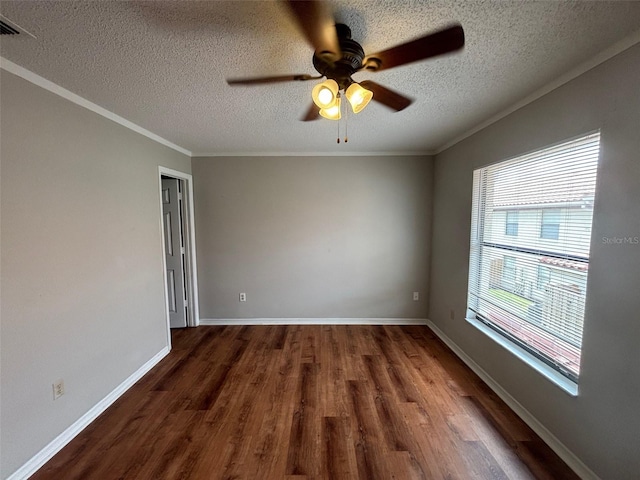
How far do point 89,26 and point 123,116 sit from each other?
1232 mm

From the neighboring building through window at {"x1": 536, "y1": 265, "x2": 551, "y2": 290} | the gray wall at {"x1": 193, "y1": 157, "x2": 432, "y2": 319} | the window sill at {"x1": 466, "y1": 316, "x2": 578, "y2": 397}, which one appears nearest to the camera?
the window sill at {"x1": 466, "y1": 316, "x2": 578, "y2": 397}

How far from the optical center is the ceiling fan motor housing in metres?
1.12

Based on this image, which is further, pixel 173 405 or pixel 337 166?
pixel 337 166

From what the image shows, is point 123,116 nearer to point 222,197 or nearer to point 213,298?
point 222,197

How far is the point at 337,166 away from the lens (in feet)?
11.5

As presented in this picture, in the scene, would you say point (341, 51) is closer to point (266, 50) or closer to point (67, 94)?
point (266, 50)

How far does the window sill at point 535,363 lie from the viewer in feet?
5.28

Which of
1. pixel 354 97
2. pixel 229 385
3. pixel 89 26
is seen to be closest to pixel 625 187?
pixel 354 97

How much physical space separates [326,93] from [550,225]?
177 cm

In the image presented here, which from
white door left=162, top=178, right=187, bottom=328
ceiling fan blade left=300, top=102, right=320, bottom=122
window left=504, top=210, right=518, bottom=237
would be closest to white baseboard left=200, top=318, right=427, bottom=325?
white door left=162, top=178, right=187, bottom=328

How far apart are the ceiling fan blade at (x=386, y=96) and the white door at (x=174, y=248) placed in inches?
116

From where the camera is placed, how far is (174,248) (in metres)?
3.43

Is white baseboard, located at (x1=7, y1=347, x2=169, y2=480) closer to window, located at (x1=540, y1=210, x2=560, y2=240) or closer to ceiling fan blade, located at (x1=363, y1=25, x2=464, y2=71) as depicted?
ceiling fan blade, located at (x1=363, y1=25, x2=464, y2=71)

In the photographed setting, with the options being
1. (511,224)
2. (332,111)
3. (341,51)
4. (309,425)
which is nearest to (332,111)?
(332,111)
